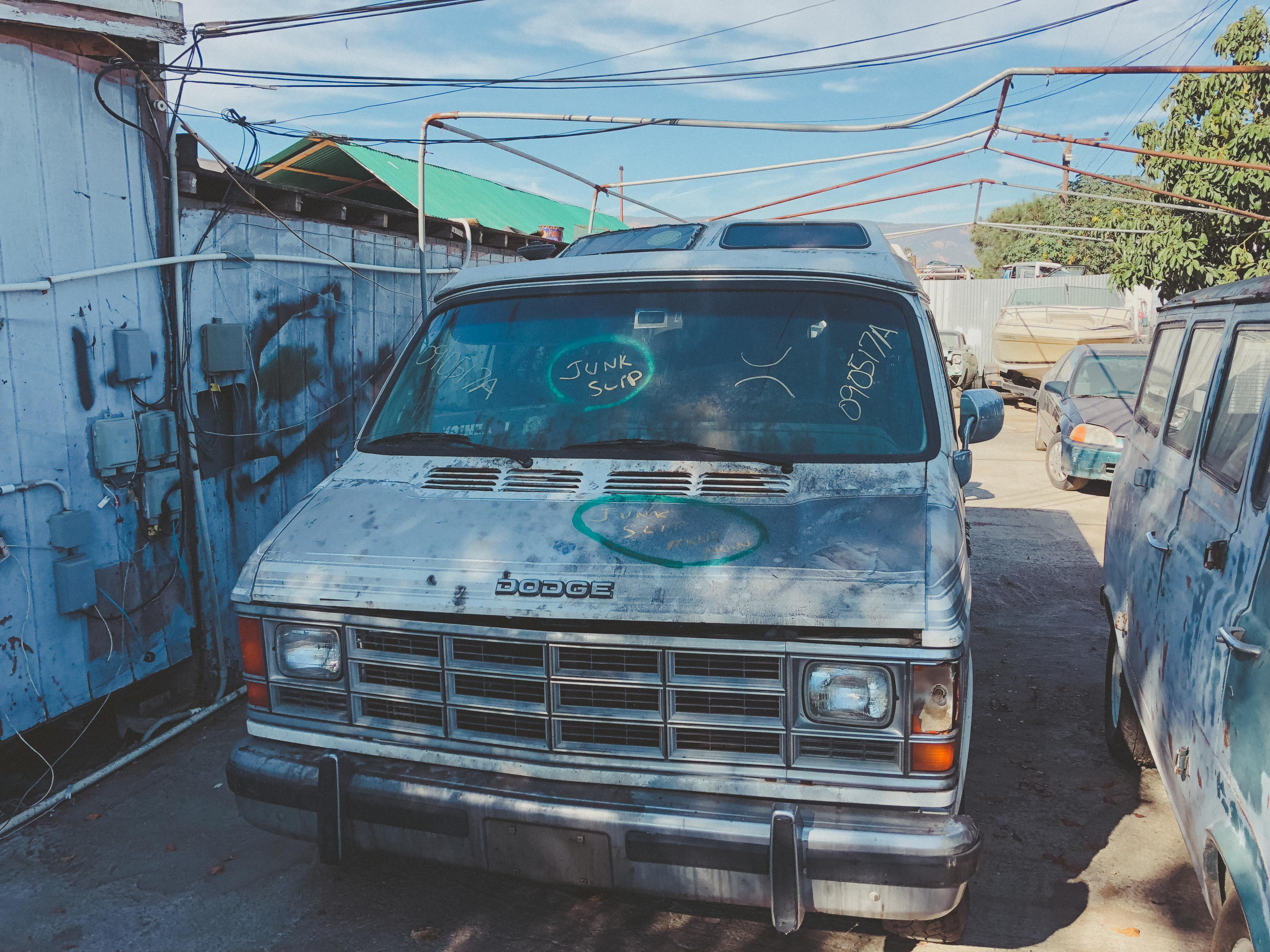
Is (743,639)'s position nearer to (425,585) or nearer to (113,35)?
(425,585)

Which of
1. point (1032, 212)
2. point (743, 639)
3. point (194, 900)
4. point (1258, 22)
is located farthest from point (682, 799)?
point (1032, 212)

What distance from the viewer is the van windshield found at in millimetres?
3354

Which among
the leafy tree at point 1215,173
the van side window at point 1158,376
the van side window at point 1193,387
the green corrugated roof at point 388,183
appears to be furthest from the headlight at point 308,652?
the leafy tree at point 1215,173

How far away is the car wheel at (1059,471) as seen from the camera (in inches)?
432

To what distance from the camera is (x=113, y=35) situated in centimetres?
458

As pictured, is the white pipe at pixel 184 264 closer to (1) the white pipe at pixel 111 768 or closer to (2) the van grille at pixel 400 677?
(1) the white pipe at pixel 111 768

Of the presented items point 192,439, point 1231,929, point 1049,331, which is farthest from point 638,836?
point 1049,331

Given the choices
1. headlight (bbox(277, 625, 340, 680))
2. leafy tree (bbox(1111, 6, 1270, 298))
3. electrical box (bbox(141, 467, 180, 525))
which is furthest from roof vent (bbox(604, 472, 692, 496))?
leafy tree (bbox(1111, 6, 1270, 298))

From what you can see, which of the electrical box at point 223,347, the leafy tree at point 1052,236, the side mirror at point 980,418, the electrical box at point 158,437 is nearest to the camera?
the side mirror at point 980,418

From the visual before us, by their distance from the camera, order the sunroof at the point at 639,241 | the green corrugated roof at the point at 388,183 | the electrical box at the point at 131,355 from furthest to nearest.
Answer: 1. the green corrugated roof at the point at 388,183
2. the electrical box at the point at 131,355
3. the sunroof at the point at 639,241

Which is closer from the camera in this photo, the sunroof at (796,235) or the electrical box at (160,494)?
the sunroof at (796,235)

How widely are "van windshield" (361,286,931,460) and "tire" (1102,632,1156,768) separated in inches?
77.7

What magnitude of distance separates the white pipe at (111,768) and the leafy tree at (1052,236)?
28.7 meters

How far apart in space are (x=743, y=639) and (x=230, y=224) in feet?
14.7
